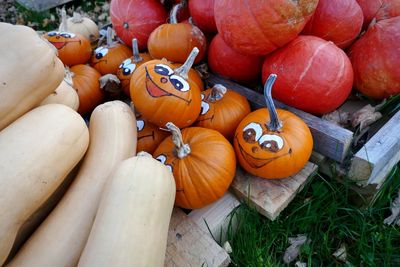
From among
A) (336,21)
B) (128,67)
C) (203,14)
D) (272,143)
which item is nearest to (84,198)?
(272,143)

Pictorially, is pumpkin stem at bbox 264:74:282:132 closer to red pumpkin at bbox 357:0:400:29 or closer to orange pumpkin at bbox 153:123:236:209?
orange pumpkin at bbox 153:123:236:209

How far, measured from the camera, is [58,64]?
112cm

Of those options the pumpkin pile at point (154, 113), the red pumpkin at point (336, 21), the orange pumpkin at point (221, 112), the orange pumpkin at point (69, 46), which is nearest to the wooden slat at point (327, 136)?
the pumpkin pile at point (154, 113)

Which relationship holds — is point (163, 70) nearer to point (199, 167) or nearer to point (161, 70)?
point (161, 70)

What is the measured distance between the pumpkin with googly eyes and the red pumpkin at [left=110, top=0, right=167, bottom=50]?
0.91 metres

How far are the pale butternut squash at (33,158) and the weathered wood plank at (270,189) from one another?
64 cm

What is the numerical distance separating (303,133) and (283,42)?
15.3 inches

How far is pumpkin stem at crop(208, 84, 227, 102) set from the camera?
4.75 feet

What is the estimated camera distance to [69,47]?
173cm

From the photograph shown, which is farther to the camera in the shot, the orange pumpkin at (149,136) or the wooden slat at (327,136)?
the orange pumpkin at (149,136)

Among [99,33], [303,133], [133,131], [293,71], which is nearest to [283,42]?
[293,71]

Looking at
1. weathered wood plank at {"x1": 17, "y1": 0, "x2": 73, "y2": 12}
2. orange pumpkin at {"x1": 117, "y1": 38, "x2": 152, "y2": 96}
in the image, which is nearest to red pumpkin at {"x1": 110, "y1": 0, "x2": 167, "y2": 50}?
orange pumpkin at {"x1": 117, "y1": 38, "x2": 152, "y2": 96}

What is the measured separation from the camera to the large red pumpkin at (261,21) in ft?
4.11

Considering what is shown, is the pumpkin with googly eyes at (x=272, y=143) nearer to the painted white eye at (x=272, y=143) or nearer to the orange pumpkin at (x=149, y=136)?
the painted white eye at (x=272, y=143)
